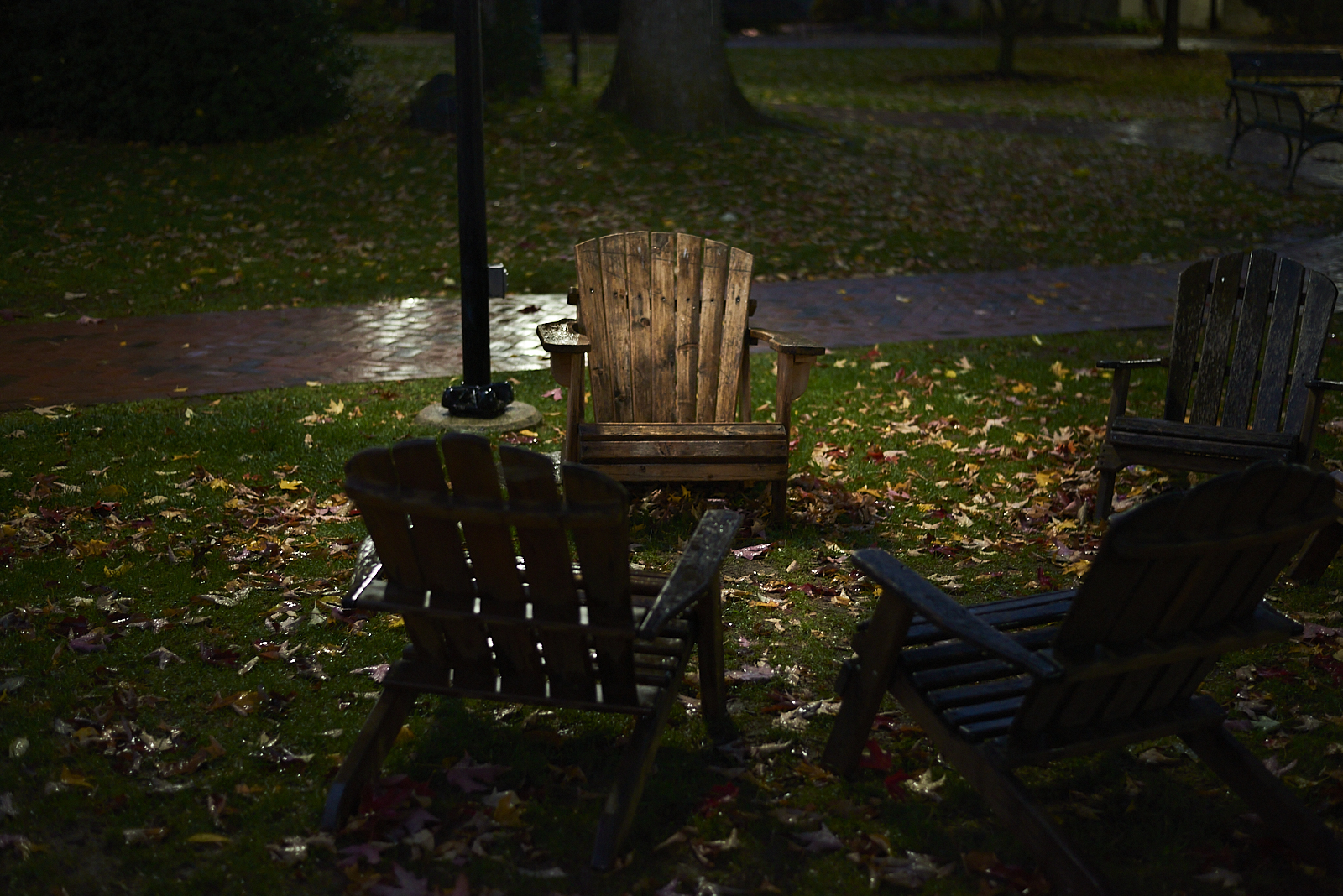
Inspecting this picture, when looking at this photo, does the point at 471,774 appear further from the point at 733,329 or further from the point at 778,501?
the point at 733,329

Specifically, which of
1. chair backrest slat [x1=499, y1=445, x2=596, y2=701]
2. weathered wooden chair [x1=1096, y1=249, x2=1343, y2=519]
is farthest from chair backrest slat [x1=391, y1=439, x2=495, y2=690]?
weathered wooden chair [x1=1096, y1=249, x2=1343, y2=519]

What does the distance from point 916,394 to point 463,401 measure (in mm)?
2518

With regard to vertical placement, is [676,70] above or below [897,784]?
above

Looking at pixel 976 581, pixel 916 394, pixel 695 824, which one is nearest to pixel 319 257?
pixel 916 394

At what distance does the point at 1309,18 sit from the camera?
26891mm

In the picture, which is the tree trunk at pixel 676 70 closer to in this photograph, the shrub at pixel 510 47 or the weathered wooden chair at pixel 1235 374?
the shrub at pixel 510 47

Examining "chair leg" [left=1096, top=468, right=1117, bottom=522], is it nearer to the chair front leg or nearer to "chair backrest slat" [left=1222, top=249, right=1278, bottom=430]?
"chair backrest slat" [left=1222, top=249, right=1278, bottom=430]

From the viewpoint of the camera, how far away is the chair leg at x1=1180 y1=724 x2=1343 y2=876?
2.77m

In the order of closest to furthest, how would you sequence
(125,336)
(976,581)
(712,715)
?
(712,715), (976,581), (125,336)

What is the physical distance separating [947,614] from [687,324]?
2.90m

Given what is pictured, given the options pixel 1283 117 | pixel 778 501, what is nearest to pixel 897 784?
pixel 778 501

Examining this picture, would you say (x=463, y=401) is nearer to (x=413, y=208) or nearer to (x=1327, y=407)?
(x=1327, y=407)

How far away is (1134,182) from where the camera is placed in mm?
12289

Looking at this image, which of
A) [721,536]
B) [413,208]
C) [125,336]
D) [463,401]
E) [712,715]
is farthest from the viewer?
[413,208]
